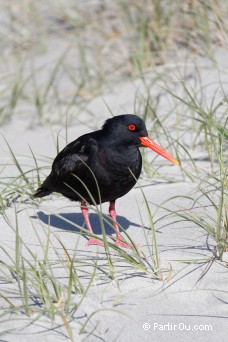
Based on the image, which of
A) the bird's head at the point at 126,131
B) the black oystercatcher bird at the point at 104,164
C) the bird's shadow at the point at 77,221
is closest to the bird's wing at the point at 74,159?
the black oystercatcher bird at the point at 104,164

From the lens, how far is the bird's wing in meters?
4.02

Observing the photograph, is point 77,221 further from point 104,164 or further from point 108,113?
point 108,113

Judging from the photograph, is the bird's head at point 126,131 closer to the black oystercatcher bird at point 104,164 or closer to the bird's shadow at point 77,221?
the black oystercatcher bird at point 104,164

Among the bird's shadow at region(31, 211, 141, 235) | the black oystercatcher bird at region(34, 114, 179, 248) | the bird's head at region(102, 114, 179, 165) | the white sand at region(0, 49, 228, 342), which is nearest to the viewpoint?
the white sand at region(0, 49, 228, 342)

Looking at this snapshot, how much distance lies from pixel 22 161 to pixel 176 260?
225 centimetres

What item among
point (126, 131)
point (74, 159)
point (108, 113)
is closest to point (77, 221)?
point (74, 159)

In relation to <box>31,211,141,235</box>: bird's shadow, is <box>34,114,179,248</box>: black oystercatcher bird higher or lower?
higher

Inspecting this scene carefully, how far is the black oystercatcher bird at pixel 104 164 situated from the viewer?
155 inches

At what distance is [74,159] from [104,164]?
183mm

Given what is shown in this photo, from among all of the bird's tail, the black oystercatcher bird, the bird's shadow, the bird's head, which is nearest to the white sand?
the bird's shadow

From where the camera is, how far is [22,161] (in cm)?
532

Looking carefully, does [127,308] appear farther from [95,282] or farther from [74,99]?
[74,99]

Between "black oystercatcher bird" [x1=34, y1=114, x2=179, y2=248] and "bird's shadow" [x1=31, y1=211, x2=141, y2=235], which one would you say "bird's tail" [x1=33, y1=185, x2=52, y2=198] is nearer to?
"black oystercatcher bird" [x1=34, y1=114, x2=179, y2=248]

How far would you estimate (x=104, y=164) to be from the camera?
156 inches
